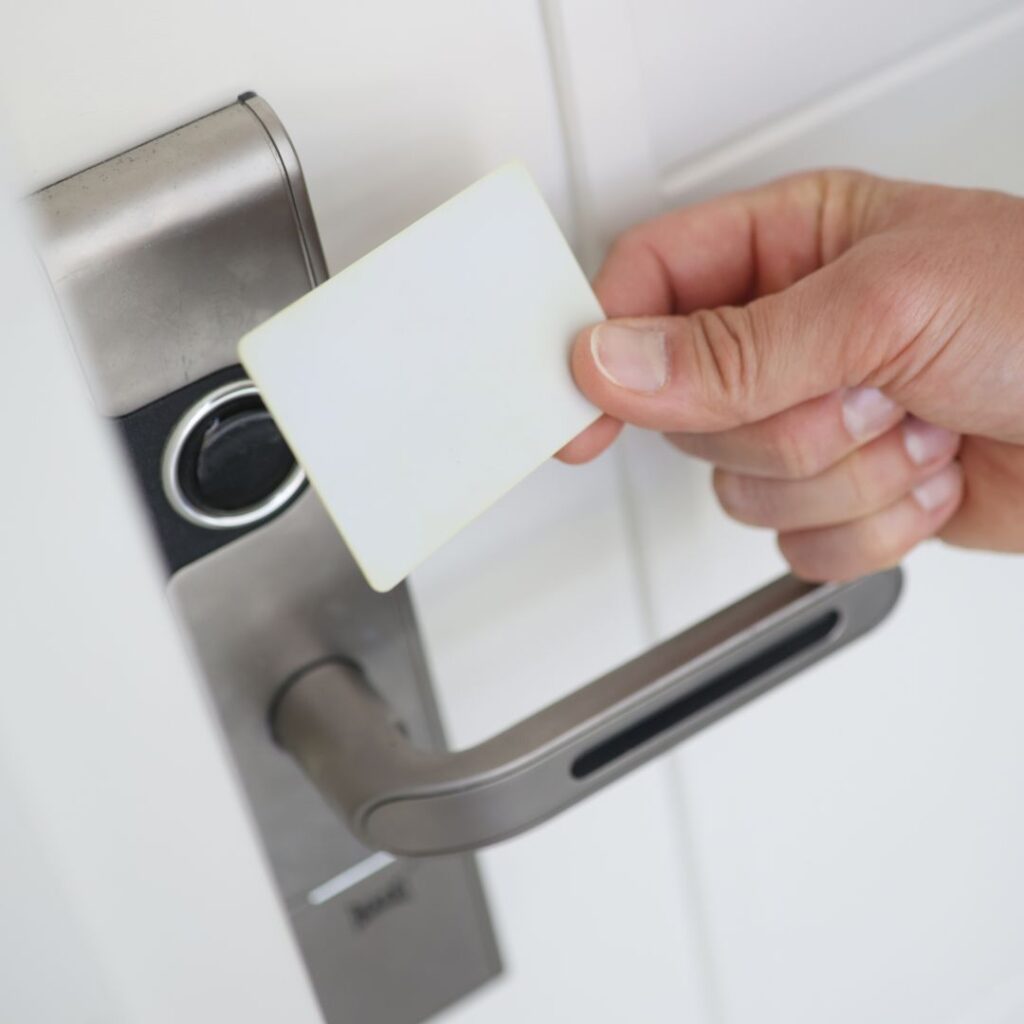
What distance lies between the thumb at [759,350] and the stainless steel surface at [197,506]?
94 mm

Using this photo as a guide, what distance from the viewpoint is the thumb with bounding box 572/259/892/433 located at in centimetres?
37

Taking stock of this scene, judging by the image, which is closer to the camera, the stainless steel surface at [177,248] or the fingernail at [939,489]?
the stainless steel surface at [177,248]

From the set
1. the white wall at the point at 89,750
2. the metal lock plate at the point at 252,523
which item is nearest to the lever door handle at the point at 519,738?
the metal lock plate at the point at 252,523

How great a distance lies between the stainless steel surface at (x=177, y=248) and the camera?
0.95ft

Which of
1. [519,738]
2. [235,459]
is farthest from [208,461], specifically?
[519,738]

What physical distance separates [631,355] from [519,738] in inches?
4.2

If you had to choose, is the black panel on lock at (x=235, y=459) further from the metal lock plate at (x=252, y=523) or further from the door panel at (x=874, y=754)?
the door panel at (x=874, y=754)

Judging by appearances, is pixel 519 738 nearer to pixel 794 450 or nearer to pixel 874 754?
pixel 794 450

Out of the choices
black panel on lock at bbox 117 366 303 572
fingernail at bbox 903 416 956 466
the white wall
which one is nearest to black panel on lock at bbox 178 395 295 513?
black panel on lock at bbox 117 366 303 572

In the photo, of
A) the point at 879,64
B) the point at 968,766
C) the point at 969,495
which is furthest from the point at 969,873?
the point at 879,64

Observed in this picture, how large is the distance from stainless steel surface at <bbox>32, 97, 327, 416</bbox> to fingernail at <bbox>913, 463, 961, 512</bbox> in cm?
24

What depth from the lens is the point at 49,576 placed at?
0.19 m

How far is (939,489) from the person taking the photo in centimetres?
47

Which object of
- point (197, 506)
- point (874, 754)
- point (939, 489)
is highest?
point (197, 506)
